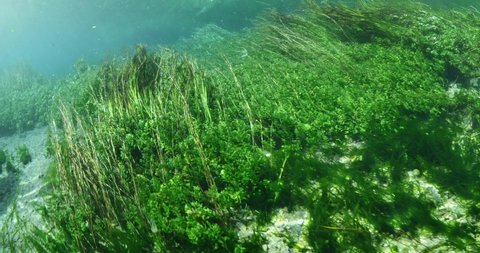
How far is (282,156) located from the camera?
4754 mm

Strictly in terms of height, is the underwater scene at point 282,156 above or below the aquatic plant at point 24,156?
above

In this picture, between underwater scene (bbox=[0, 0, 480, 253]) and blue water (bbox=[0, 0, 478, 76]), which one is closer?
underwater scene (bbox=[0, 0, 480, 253])

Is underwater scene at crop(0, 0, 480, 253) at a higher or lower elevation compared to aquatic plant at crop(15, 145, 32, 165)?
higher

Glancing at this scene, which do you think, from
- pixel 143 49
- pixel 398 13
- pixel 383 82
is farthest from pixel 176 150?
pixel 398 13

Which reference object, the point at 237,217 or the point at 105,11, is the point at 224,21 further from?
the point at 105,11

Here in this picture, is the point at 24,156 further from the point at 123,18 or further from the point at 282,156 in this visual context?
the point at 123,18

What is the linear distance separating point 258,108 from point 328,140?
1.33 metres

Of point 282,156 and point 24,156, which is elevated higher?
point 282,156

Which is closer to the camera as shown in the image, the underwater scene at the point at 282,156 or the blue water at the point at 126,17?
the underwater scene at the point at 282,156

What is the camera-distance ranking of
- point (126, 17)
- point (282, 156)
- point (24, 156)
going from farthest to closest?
point (126, 17), point (24, 156), point (282, 156)

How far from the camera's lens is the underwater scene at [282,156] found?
13.1 feet

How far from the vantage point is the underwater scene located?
3.98 metres

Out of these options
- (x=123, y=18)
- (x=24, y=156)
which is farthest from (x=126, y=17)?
(x=24, y=156)

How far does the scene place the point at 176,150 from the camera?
509 centimetres
